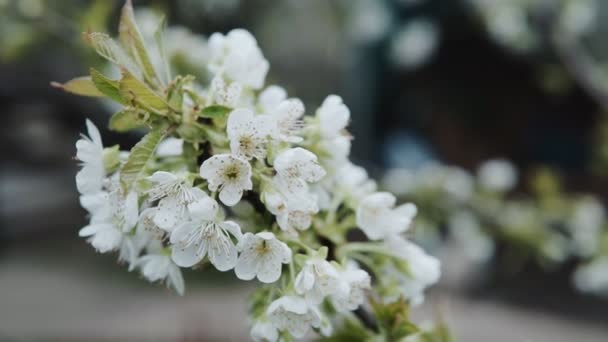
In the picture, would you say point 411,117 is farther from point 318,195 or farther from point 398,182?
point 318,195

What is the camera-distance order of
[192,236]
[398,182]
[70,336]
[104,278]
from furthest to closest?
1. [104,278]
2. [70,336]
3. [398,182]
4. [192,236]

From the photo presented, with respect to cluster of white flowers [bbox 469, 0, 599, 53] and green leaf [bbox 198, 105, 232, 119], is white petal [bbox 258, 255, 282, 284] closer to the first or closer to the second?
green leaf [bbox 198, 105, 232, 119]

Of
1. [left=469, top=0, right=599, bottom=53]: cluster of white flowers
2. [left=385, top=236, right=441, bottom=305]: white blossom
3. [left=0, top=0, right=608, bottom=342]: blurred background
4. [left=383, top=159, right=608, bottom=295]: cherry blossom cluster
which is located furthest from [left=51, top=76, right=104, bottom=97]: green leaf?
[left=469, top=0, right=599, bottom=53]: cluster of white flowers

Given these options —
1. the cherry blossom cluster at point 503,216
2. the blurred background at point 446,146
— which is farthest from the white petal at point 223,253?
the cherry blossom cluster at point 503,216

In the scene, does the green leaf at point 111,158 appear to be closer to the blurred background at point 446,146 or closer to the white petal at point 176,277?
the white petal at point 176,277

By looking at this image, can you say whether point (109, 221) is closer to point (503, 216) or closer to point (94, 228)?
point (94, 228)

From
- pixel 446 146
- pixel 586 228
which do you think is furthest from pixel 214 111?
pixel 446 146

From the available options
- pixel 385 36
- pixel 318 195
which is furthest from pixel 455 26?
pixel 318 195
